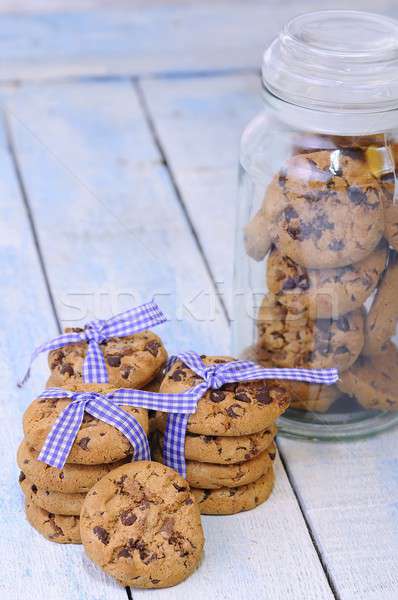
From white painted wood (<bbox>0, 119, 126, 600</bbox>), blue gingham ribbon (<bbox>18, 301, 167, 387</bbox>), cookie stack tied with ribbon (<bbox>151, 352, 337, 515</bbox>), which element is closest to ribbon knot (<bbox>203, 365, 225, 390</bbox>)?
cookie stack tied with ribbon (<bbox>151, 352, 337, 515</bbox>)

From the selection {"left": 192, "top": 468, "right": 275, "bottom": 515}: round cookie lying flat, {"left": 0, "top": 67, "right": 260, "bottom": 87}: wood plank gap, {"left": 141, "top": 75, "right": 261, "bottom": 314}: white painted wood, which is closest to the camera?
{"left": 192, "top": 468, "right": 275, "bottom": 515}: round cookie lying flat

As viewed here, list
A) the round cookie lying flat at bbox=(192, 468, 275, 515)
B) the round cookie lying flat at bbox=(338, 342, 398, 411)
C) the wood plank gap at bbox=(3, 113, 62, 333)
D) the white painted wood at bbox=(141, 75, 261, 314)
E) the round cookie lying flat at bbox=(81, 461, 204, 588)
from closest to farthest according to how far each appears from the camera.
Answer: the round cookie lying flat at bbox=(81, 461, 204, 588)
the round cookie lying flat at bbox=(192, 468, 275, 515)
the round cookie lying flat at bbox=(338, 342, 398, 411)
the wood plank gap at bbox=(3, 113, 62, 333)
the white painted wood at bbox=(141, 75, 261, 314)

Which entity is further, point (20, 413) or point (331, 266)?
point (20, 413)

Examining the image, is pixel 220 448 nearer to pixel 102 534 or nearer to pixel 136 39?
pixel 102 534

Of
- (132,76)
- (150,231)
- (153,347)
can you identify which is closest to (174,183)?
(150,231)

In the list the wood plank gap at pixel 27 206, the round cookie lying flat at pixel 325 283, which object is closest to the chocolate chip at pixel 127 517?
the round cookie lying flat at pixel 325 283

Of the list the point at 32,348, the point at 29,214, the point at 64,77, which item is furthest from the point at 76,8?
the point at 32,348

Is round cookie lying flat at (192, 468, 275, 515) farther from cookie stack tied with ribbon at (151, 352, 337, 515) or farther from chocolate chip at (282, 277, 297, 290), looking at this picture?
chocolate chip at (282, 277, 297, 290)

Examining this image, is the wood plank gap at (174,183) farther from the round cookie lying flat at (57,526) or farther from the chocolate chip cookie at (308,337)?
the round cookie lying flat at (57,526)
